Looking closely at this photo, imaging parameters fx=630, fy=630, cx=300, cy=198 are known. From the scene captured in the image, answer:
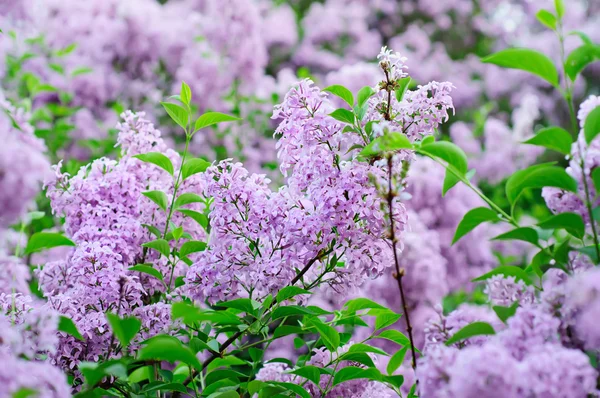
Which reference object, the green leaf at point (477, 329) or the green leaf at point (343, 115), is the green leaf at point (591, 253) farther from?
the green leaf at point (343, 115)

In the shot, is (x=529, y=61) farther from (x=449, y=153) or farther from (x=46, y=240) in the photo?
(x=46, y=240)

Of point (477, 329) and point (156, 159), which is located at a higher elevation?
point (156, 159)

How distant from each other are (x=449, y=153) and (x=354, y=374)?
0.57 m

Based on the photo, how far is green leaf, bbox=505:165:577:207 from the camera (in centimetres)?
123

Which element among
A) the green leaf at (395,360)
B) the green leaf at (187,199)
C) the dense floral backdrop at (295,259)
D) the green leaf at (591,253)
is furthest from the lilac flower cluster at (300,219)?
the green leaf at (591,253)

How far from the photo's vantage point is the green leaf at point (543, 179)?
1226mm

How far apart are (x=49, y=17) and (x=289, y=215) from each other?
14.2 feet

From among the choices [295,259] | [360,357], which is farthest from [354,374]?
[295,259]

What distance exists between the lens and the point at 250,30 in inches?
198

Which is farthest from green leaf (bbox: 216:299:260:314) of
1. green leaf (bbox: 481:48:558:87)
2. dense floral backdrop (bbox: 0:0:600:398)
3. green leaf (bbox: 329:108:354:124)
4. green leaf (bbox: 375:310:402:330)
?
green leaf (bbox: 481:48:558:87)

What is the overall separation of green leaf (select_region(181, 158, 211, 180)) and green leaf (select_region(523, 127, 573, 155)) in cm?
83

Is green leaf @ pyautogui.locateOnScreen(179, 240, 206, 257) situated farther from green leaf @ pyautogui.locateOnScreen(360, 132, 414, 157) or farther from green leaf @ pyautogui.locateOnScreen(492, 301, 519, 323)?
green leaf @ pyautogui.locateOnScreen(492, 301, 519, 323)

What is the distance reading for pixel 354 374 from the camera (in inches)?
59.3

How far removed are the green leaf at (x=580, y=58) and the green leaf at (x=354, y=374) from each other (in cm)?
78
